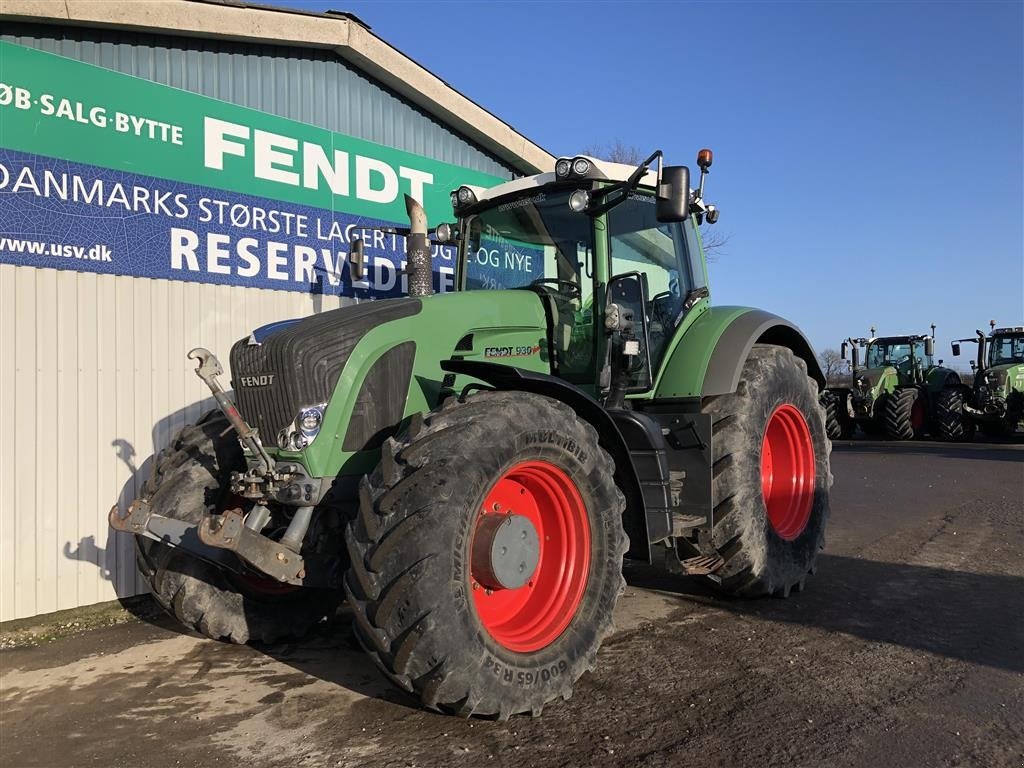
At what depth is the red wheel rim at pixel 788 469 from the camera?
5.68 meters

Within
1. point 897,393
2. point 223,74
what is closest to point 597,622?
point 223,74

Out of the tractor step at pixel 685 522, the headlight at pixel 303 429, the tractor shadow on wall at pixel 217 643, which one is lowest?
the tractor shadow on wall at pixel 217 643

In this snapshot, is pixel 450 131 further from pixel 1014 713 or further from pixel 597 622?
pixel 1014 713

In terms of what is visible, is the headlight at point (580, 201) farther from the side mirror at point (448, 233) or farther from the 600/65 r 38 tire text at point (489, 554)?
the 600/65 r 38 tire text at point (489, 554)

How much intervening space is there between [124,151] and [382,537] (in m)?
4.15

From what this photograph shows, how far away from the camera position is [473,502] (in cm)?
328

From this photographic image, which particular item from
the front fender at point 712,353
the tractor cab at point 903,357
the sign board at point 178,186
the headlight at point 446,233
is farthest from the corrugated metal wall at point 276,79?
the tractor cab at point 903,357

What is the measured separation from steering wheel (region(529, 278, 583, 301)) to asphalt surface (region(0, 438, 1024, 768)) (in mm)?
1975

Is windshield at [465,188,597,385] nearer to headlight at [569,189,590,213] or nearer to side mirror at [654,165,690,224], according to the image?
headlight at [569,189,590,213]

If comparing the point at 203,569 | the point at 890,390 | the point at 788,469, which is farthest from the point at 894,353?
the point at 203,569

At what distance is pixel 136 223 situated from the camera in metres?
5.78

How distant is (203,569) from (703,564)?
9.44ft

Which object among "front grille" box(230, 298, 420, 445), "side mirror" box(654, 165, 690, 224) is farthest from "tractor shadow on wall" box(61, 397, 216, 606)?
"side mirror" box(654, 165, 690, 224)

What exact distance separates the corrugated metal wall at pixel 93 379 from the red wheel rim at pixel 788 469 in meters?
4.03
